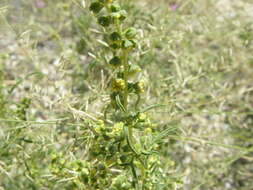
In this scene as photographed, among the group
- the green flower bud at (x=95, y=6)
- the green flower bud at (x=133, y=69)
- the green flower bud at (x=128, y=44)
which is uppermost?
the green flower bud at (x=95, y=6)

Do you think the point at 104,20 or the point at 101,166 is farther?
the point at 101,166

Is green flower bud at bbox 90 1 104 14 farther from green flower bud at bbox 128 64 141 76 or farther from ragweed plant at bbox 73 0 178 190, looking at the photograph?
green flower bud at bbox 128 64 141 76

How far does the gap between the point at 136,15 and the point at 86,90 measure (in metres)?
0.53

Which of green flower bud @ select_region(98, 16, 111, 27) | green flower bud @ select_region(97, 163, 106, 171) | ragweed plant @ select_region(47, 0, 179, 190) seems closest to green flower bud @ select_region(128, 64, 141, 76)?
ragweed plant @ select_region(47, 0, 179, 190)

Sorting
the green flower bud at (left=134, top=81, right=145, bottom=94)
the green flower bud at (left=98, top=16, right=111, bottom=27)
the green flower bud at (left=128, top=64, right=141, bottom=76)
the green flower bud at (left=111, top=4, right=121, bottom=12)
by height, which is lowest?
the green flower bud at (left=134, top=81, right=145, bottom=94)

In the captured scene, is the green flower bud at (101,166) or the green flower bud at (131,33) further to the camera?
the green flower bud at (101,166)

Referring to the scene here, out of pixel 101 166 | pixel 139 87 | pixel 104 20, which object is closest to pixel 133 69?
pixel 139 87

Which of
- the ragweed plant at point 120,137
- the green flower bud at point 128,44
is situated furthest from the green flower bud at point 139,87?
the green flower bud at point 128,44

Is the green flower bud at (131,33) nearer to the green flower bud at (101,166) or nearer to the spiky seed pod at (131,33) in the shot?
the spiky seed pod at (131,33)

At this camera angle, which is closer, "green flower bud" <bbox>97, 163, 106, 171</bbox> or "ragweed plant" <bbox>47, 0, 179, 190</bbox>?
"ragweed plant" <bbox>47, 0, 179, 190</bbox>

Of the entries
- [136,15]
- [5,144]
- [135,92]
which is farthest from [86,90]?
[135,92]

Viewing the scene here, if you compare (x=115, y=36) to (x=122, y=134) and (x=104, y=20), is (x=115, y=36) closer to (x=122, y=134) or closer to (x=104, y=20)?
(x=104, y=20)

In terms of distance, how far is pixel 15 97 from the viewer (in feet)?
8.81

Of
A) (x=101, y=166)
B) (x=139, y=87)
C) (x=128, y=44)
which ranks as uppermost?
(x=128, y=44)
